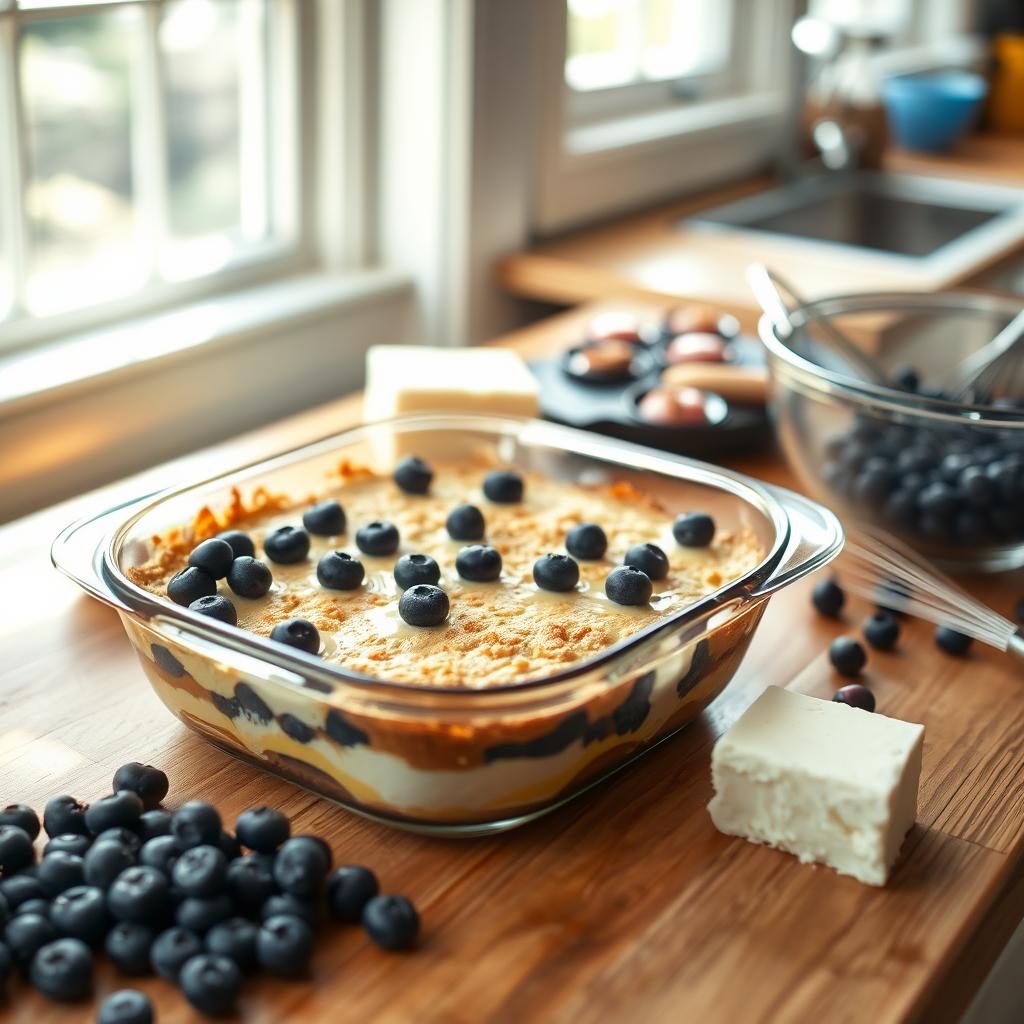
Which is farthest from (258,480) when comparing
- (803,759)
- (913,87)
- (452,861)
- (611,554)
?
(913,87)

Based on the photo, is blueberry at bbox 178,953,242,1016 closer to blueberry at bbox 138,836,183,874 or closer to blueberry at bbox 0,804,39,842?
blueberry at bbox 138,836,183,874

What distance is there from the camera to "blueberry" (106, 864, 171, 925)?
0.69 m

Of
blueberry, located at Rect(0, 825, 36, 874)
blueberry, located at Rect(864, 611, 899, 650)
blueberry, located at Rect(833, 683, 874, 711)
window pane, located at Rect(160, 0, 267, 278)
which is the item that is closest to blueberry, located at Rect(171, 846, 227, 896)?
blueberry, located at Rect(0, 825, 36, 874)

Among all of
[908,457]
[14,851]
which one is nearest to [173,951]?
[14,851]

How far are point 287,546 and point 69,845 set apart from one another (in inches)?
11.8

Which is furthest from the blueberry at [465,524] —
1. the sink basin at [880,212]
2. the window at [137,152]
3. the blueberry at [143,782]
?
the sink basin at [880,212]

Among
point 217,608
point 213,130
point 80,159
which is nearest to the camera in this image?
point 217,608

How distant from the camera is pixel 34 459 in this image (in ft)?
4.61

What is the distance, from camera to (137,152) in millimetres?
1577

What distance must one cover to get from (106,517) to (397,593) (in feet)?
0.70

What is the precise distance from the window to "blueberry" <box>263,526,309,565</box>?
0.64m

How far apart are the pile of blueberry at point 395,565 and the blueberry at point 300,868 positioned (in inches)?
5.9

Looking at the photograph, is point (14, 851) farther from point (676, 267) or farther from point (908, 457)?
point (676, 267)

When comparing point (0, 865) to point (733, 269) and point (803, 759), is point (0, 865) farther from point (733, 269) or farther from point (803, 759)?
point (733, 269)
